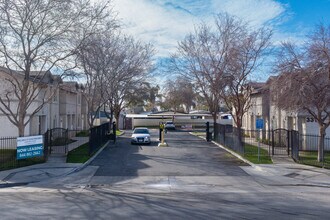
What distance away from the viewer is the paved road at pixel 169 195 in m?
9.17

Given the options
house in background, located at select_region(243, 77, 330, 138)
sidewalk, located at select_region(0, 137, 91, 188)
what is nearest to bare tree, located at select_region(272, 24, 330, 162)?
house in background, located at select_region(243, 77, 330, 138)

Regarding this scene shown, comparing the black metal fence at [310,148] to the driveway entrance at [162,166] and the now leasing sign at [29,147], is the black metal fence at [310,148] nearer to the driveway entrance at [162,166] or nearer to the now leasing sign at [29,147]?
the driveway entrance at [162,166]

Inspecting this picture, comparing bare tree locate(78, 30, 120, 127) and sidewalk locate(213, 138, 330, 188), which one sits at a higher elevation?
bare tree locate(78, 30, 120, 127)

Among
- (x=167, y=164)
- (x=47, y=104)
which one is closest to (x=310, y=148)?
(x=167, y=164)

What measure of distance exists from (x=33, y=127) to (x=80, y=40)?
9922mm

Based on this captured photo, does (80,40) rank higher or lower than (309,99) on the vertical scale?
higher

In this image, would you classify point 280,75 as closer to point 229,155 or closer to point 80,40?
point 229,155

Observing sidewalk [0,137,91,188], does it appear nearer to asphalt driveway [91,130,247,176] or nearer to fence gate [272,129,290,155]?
asphalt driveway [91,130,247,176]

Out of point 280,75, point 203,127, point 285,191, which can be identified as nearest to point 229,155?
point 280,75

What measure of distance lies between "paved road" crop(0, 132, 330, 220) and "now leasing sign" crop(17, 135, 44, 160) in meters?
2.74

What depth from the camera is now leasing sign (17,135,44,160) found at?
17.6m

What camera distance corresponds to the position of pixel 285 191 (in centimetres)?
1284

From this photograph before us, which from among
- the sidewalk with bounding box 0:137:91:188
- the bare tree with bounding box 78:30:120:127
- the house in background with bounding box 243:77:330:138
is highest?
the bare tree with bounding box 78:30:120:127

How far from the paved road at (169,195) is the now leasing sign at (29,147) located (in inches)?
108
